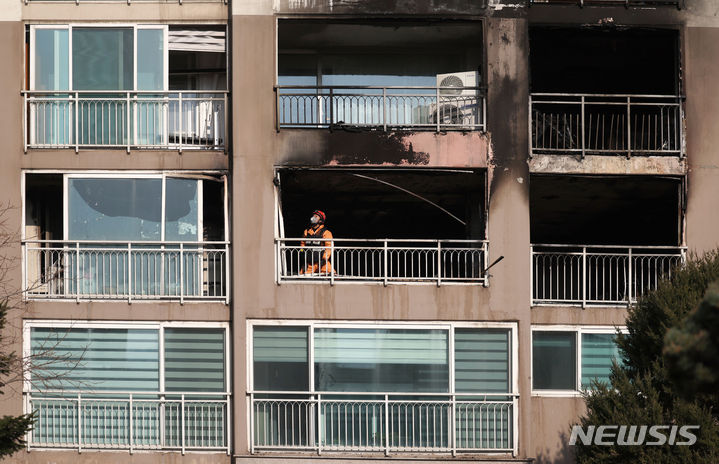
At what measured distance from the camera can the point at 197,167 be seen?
20.7 m

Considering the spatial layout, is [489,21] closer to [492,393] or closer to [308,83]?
[308,83]

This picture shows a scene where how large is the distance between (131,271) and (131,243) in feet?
1.70

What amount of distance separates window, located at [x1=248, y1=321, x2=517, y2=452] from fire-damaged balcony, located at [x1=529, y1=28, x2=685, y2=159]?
13.2 ft

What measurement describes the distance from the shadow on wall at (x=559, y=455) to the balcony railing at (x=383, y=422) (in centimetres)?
61

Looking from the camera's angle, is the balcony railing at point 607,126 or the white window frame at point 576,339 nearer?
the white window frame at point 576,339

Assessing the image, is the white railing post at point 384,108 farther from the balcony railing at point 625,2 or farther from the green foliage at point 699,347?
the green foliage at point 699,347

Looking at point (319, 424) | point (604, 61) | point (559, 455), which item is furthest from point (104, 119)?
point (604, 61)

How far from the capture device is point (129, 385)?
20.3 meters

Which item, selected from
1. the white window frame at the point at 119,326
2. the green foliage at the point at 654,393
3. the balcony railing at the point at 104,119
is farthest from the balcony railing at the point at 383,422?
the balcony railing at the point at 104,119

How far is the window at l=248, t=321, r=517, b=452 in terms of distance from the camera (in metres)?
19.8

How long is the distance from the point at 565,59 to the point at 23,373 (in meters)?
12.9

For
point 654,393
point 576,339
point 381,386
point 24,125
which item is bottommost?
point 381,386

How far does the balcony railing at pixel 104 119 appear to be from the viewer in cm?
2086

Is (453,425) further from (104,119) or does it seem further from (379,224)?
(104,119)
